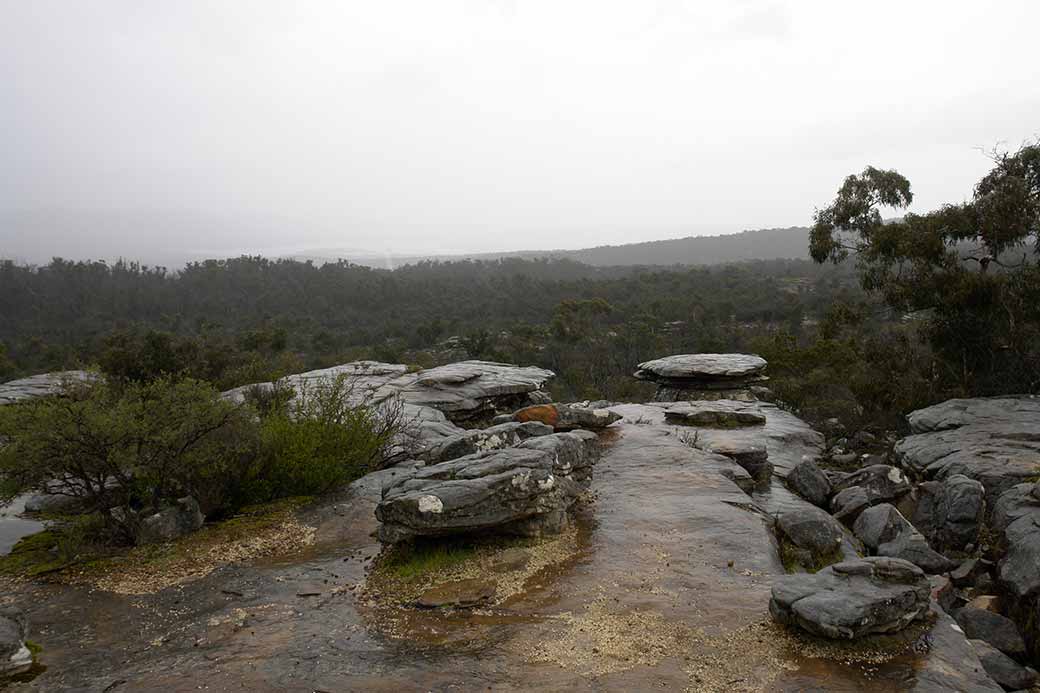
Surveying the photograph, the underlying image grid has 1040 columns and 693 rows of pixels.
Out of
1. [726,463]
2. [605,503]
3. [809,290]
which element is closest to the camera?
[605,503]

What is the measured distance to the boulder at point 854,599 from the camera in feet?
14.8

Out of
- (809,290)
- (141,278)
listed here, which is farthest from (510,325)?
(141,278)

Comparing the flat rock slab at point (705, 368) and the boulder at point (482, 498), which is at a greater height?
the boulder at point (482, 498)

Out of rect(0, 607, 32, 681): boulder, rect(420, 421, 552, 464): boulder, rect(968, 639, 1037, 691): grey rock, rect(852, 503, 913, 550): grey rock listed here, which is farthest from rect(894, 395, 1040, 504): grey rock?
rect(0, 607, 32, 681): boulder

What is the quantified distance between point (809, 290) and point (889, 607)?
47046mm

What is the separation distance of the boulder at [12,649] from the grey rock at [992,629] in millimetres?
7769

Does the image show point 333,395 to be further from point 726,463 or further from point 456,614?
point 726,463

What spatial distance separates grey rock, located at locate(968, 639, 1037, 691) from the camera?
4863 millimetres

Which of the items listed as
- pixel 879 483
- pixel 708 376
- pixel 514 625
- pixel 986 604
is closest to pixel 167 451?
pixel 514 625

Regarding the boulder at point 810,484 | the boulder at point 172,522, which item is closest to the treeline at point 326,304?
the boulder at point 172,522

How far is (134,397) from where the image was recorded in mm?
7926

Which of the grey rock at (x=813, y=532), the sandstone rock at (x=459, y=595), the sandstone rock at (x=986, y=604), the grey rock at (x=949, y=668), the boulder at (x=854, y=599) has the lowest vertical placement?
the sandstone rock at (x=986, y=604)

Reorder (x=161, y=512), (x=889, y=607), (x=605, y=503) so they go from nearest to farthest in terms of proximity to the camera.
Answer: (x=889, y=607) → (x=161, y=512) → (x=605, y=503)

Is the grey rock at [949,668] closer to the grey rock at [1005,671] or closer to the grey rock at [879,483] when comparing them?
the grey rock at [1005,671]
